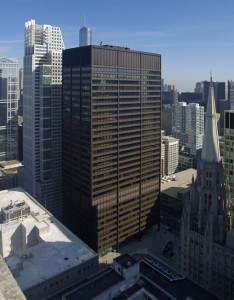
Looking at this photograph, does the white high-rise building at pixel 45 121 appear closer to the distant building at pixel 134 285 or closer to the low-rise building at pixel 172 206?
the low-rise building at pixel 172 206

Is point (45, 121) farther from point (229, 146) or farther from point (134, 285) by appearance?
point (134, 285)

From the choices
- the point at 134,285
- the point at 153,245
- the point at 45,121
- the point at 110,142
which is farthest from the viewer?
the point at 45,121

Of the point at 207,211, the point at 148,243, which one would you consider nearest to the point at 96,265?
the point at 207,211

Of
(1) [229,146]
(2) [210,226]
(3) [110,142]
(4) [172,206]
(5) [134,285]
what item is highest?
(3) [110,142]

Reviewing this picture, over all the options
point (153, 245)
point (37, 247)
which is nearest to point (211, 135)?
point (37, 247)

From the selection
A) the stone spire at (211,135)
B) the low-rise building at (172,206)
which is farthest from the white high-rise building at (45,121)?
the stone spire at (211,135)

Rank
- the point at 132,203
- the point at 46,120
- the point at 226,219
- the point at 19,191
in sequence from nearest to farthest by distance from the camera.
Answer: the point at 226,219, the point at 132,203, the point at 19,191, the point at 46,120

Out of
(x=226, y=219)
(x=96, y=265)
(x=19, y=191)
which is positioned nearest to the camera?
(x=226, y=219)

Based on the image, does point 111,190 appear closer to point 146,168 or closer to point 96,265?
point 146,168
